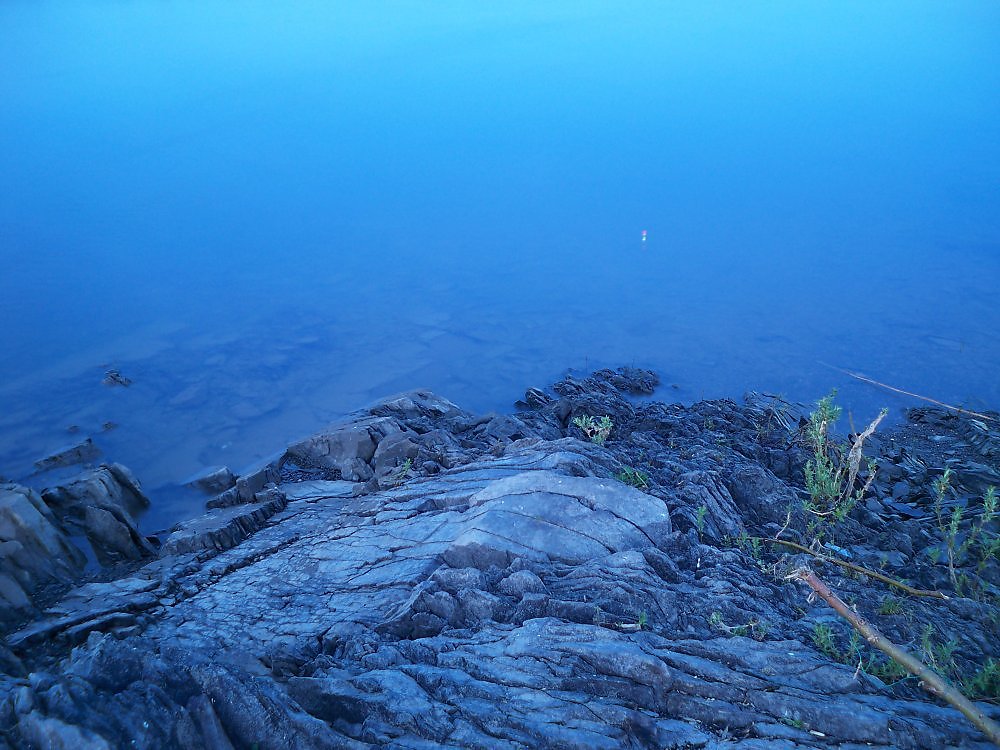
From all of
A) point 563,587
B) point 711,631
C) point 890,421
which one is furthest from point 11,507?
point 890,421

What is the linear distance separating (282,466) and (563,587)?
15.0ft

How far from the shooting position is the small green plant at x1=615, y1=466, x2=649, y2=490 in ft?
19.4

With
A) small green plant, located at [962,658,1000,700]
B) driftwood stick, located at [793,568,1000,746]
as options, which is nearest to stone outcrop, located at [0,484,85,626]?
driftwood stick, located at [793,568,1000,746]

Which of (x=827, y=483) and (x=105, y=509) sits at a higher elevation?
(x=105, y=509)

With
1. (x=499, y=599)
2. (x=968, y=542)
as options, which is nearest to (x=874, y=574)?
(x=968, y=542)

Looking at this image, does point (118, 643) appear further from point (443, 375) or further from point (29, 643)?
point (443, 375)

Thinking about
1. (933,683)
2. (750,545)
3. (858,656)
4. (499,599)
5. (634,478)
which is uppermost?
(634,478)

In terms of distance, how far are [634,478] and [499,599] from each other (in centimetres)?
172

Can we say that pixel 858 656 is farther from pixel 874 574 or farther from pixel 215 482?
pixel 215 482

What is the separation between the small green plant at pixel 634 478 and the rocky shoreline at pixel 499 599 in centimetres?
3

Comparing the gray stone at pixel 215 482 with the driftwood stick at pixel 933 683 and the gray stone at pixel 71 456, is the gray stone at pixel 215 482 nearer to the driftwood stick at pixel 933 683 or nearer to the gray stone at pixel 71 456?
the gray stone at pixel 71 456

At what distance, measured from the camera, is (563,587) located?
15.8 feet

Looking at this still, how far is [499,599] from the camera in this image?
4.77m

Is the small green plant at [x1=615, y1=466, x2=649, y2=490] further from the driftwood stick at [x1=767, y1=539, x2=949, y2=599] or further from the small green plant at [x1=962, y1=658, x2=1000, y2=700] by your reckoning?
the small green plant at [x1=962, y1=658, x2=1000, y2=700]
